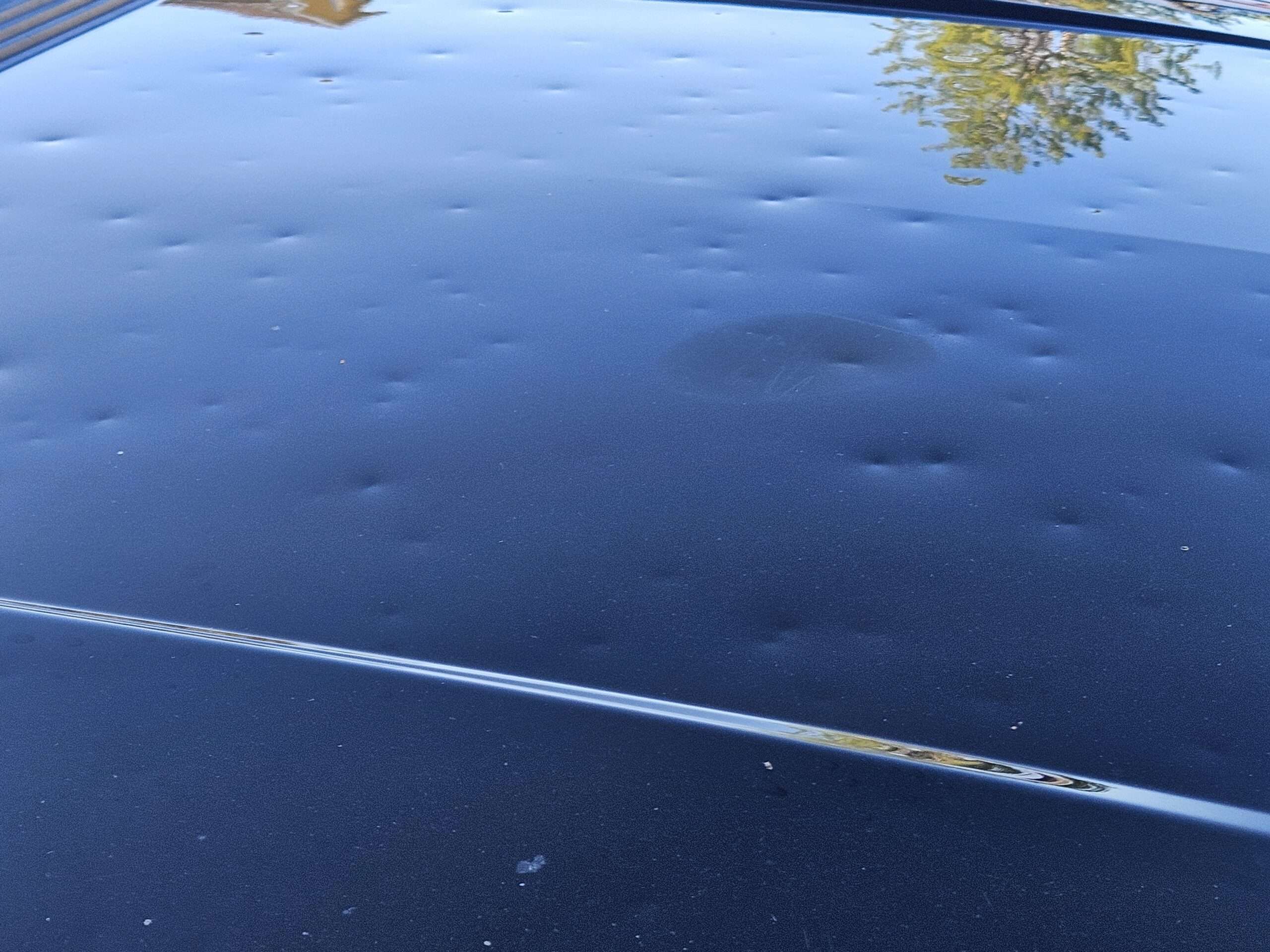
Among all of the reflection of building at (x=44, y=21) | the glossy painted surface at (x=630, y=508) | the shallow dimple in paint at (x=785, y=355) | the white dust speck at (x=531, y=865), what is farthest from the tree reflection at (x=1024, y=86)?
the reflection of building at (x=44, y=21)

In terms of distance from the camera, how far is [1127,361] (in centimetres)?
158

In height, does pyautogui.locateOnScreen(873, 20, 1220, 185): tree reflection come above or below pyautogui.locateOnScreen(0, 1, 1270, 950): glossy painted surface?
above

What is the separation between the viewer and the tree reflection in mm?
2164

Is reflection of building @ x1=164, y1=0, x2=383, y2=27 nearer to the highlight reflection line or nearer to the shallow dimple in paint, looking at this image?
the shallow dimple in paint

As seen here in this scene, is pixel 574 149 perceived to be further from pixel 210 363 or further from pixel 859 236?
pixel 210 363

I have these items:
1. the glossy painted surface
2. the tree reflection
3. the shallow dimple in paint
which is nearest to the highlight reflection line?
the glossy painted surface

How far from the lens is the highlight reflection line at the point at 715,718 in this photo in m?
0.98

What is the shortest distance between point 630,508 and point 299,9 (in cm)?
202

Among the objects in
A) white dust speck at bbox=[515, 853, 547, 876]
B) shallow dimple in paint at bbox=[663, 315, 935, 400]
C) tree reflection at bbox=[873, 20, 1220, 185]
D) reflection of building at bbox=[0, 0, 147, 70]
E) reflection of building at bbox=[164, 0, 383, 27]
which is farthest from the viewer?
reflection of building at bbox=[164, 0, 383, 27]

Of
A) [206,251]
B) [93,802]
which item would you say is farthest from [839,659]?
[206,251]

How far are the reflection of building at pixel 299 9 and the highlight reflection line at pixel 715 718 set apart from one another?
195 centimetres

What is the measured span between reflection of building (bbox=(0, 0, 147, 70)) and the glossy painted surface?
356 millimetres

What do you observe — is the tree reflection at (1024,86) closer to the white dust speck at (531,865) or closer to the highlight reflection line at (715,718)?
the highlight reflection line at (715,718)

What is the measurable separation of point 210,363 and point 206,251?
33cm
